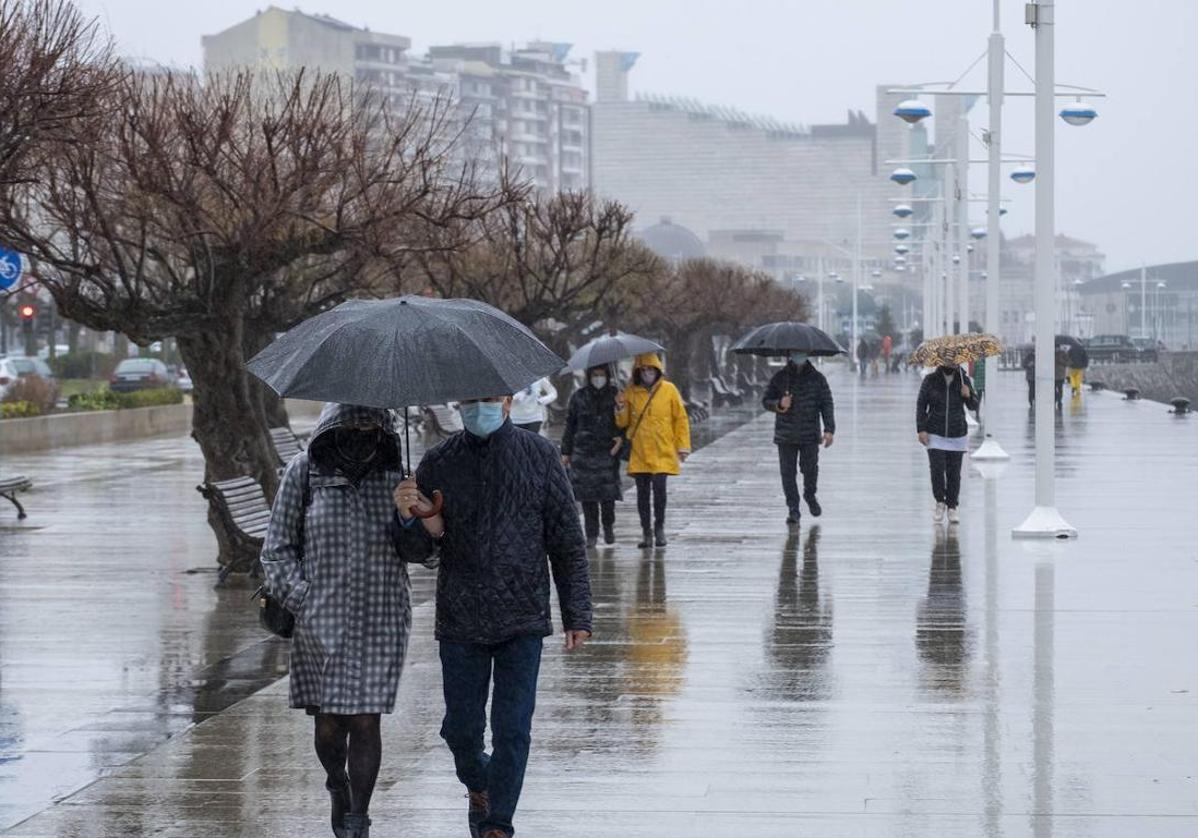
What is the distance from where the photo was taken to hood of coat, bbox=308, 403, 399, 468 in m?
6.95

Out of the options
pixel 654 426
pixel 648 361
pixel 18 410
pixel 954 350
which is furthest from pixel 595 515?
pixel 18 410

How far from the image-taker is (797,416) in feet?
61.4

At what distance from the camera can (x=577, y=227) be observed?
103 feet

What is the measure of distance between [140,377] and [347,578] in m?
48.9

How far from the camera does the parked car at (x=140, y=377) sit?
5234 cm

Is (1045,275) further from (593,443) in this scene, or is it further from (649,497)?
(593,443)

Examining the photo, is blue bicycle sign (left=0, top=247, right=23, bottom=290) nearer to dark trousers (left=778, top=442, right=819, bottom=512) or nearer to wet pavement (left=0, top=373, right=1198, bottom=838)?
wet pavement (left=0, top=373, right=1198, bottom=838)

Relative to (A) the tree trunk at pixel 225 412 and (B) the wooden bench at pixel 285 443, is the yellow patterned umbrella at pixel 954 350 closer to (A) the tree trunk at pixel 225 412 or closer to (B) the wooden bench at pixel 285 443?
(A) the tree trunk at pixel 225 412

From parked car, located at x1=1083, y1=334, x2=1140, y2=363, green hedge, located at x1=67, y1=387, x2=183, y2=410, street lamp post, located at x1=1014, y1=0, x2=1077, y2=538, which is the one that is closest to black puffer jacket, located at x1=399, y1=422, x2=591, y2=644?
street lamp post, located at x1=1014, y1=0, x2=1077, y2=538

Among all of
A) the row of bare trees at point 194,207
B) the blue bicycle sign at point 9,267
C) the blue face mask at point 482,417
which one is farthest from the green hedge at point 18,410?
the blue face mask at point 482,417

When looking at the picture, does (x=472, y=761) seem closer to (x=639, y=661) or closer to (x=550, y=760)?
(x=550, y=760)

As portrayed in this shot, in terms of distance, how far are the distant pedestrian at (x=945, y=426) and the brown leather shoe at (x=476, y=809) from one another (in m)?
11.5

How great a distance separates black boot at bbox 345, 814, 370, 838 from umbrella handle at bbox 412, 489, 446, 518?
991mm

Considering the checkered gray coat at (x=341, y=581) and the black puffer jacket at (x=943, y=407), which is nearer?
the checkered gray coat at (x=341, y=581)
